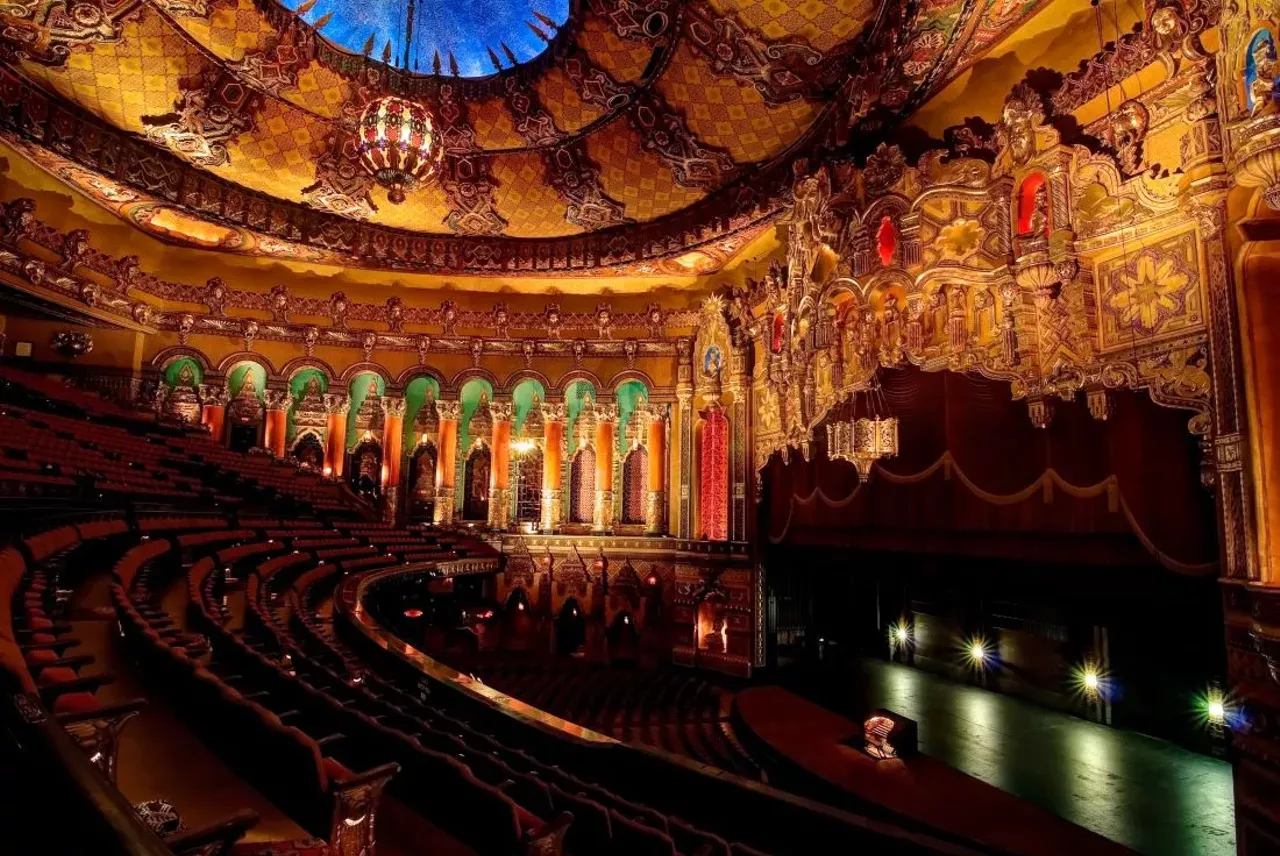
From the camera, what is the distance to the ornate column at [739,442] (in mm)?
9680

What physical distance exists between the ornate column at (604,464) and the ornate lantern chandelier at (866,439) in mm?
5134

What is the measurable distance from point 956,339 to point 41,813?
6232 millimetres

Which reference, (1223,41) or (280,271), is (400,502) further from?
(1223,41)

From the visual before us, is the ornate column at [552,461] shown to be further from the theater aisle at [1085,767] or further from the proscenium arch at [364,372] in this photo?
the theater aisle at [1085,767]

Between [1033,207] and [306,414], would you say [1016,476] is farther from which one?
[306,414]

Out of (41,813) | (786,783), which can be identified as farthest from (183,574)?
(786,783)

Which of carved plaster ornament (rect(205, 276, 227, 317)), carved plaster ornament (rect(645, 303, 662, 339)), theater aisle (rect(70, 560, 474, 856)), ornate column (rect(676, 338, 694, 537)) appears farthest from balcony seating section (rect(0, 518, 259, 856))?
carved plaster ornament (rect(205, 276, 227, 317))

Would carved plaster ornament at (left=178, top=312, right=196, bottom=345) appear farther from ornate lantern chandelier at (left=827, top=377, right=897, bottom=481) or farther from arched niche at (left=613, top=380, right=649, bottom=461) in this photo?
ornate lantern chandelier at (left=827, top=377, right=897, bottom=481)

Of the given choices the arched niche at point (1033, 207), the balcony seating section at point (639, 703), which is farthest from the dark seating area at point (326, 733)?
the arched niche at point (1033, 207)

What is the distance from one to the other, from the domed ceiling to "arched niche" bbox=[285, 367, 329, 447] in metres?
2.18

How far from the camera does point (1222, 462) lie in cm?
405

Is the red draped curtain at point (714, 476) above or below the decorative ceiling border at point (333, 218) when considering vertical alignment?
below

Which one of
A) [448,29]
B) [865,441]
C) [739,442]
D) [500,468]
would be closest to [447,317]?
[500,468]

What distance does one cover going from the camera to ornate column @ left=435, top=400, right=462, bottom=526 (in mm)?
11600
